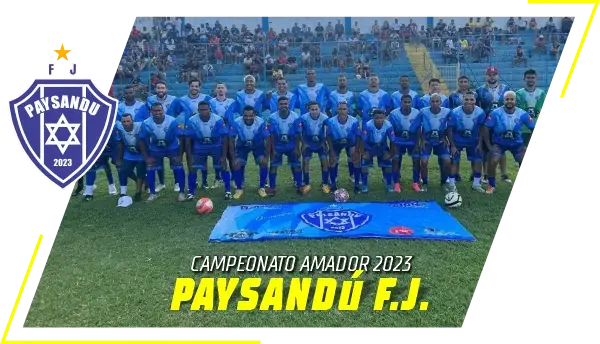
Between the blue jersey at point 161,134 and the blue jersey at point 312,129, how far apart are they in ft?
5.60

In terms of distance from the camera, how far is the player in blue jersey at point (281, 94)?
8.02 metres

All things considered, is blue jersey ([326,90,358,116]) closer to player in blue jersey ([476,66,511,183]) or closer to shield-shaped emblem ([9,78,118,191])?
player in blue jersey ([476,66,511,183])

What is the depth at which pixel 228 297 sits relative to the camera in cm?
416

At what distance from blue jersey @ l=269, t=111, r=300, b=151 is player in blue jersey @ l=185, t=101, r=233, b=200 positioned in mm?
659

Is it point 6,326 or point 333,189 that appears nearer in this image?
point 6,326

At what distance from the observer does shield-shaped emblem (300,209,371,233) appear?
5.68 meters

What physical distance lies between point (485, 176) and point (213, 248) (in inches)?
164

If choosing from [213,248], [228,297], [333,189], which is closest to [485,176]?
[333,189]

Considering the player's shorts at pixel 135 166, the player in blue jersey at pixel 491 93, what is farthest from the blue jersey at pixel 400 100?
the player's shorts at pixel 135 166

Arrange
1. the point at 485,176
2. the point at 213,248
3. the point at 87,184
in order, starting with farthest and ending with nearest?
the point at 485,176
the point at 87,184
the point at 213,248

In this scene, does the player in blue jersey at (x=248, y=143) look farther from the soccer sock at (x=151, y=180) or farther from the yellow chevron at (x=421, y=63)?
the yellow chevron at (x=421, y=63)

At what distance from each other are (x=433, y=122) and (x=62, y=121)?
503 centimetres

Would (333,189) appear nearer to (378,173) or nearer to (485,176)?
(378,173)

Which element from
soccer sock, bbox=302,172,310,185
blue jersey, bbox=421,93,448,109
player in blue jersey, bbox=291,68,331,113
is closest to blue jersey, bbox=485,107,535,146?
blue jersey, bbox=421,93,448,109
